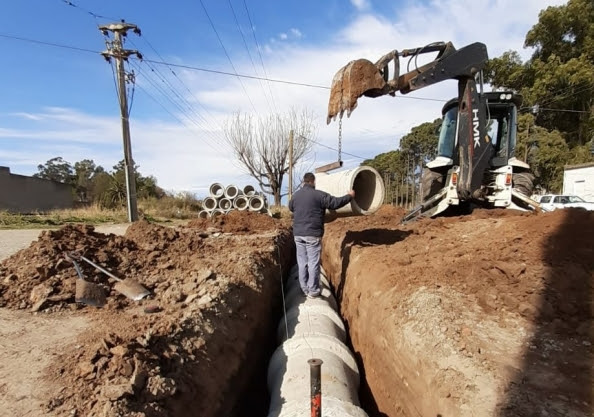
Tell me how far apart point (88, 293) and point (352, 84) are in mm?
4278

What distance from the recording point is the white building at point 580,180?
71.4ft

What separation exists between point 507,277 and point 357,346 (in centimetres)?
185

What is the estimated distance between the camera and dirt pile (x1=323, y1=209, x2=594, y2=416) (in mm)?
2445

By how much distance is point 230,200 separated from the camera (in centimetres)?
1772

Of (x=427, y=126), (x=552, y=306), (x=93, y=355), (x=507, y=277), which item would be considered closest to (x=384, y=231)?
(x=507, y=277)

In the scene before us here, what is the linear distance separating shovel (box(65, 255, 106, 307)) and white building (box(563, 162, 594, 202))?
986 inches

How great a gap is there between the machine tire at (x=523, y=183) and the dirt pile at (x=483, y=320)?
8.50 feet

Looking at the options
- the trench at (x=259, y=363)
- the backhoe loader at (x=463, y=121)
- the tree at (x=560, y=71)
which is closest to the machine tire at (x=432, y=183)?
the backhoe loader at (x=463, y=121)

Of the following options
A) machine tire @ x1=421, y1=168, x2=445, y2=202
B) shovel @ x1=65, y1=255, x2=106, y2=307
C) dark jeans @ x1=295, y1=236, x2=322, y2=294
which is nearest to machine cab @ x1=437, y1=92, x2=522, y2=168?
machine tire @ x1=421, y1=168, x2=445, y2=202

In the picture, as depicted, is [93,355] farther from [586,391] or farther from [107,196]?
[107,196]

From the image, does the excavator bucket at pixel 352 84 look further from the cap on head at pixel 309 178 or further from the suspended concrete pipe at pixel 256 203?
the suspended concrete pipe at pixel 256 203

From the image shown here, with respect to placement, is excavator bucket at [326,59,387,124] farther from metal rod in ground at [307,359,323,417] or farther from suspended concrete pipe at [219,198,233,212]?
suspended concrete pipe at [219,198,233,212]

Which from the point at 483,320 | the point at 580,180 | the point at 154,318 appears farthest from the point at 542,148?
the point at 154,318

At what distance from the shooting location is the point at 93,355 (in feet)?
8.51
